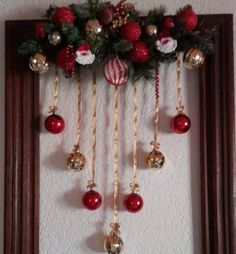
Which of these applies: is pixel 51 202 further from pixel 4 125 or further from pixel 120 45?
pixel 120 45

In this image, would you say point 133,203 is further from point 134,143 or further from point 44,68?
point 44,68

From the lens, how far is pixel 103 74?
0.83 m

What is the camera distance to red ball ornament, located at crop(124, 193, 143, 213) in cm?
78

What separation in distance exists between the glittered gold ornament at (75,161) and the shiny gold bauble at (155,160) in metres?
0.15

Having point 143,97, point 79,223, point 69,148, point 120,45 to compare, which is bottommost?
point 79,223

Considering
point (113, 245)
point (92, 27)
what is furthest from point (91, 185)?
point (92, 27)

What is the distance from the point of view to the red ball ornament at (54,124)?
0.80m

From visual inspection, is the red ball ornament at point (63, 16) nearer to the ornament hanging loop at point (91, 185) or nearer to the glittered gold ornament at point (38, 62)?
the glittered gold ornament at point (38, 62)

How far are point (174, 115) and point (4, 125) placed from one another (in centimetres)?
41

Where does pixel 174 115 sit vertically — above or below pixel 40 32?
below

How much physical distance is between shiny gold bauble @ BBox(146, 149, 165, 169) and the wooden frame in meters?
0.10

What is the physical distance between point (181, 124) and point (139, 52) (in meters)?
0.18

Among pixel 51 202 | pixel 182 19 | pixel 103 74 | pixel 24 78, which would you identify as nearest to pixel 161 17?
pixel 182 19

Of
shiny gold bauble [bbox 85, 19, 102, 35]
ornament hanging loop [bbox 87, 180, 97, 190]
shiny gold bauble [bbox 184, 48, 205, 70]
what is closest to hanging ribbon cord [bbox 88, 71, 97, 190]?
ornament hanging loop [bbox 87, 180, 97, 190]
